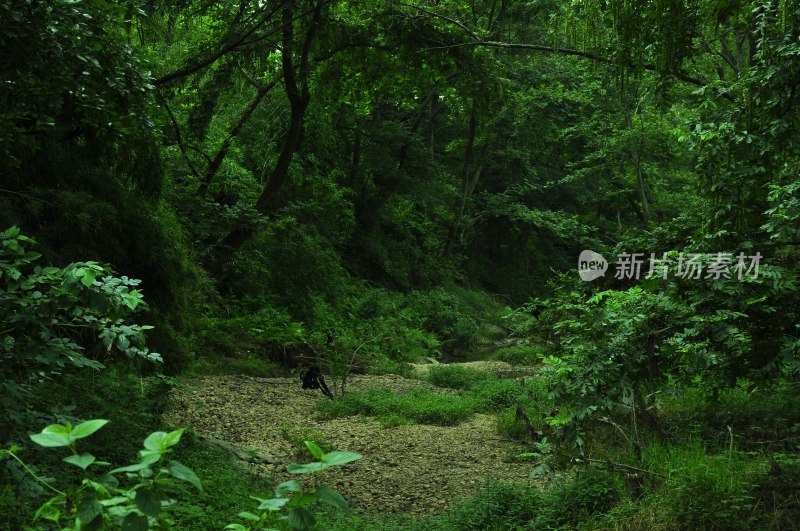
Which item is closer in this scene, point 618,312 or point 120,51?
point 618,312

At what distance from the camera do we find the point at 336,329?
43.3ft

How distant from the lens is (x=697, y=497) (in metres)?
4.12

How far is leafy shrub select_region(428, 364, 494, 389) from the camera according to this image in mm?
10953

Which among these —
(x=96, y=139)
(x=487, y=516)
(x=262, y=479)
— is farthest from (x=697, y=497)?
(x=96, y=139)

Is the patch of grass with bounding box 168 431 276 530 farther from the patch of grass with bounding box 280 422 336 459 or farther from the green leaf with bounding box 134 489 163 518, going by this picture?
the green leaf with bounding box 134 489 163 518

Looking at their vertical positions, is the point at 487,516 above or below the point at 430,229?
below

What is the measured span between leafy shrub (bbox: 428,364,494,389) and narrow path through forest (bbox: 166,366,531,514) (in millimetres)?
Result: 2442

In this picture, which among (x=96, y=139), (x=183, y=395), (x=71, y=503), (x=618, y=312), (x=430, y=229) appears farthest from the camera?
(x=430, y=229)

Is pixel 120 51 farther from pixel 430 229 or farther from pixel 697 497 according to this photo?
pixel 430 229

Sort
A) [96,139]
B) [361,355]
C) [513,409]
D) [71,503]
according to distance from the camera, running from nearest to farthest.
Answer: [71,503]
[96,139]
[513,409]
[361,355]

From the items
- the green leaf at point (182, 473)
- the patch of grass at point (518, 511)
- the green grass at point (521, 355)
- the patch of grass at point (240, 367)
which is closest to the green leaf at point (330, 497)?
the green leaf at point (182, 473)

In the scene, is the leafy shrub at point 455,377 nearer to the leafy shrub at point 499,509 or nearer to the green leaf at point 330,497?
the leafy shrub at point 499,509

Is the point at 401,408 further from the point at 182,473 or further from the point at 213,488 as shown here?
the point at 182,473

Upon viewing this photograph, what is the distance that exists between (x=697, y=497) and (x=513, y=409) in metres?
4.08
